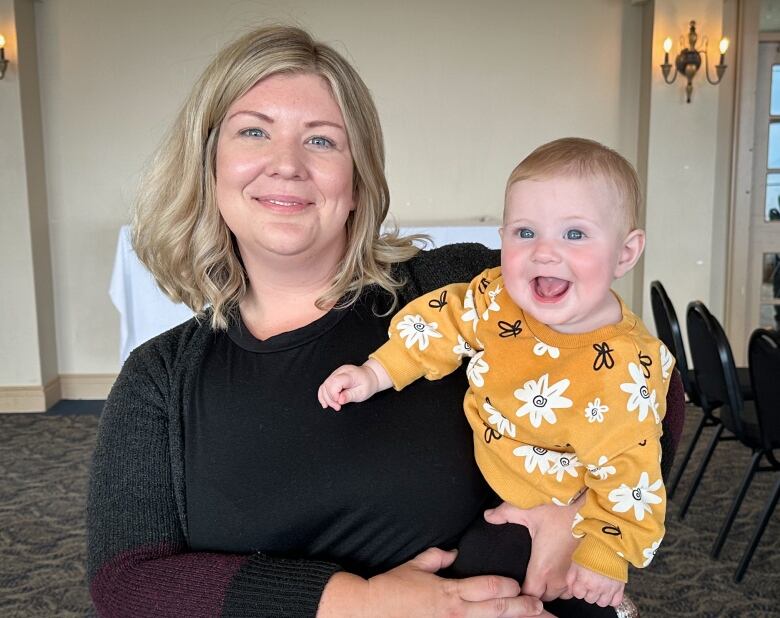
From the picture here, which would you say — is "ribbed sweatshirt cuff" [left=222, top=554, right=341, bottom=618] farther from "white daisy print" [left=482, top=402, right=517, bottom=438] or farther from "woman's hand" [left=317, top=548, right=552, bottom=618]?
"white daisy print" [left=482, top=402, right=517, bottom=438]

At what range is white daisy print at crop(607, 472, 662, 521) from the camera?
3.77 feet

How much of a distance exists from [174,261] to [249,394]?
38 centimetres

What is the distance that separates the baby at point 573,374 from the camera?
1155mm

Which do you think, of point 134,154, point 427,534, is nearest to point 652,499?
point 427,534

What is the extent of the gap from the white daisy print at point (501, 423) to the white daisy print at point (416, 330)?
0.16m

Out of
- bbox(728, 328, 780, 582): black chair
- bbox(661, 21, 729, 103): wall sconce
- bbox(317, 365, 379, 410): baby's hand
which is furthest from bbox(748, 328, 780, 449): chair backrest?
bbox(661, 21, 729, 103): wall sconce

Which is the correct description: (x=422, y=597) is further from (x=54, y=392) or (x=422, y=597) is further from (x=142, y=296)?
(x=54, y=392)

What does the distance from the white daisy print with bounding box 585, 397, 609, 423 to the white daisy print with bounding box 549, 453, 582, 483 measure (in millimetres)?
95

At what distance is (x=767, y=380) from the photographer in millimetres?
2846

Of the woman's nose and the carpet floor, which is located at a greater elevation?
the woman's nose

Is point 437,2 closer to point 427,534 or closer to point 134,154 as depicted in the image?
point 134,154

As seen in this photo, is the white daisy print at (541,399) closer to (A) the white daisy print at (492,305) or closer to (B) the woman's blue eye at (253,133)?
(A) the white daisy print at (492,305)

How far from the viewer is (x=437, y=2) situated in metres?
5.68

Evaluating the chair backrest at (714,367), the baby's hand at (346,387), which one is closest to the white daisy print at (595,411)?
the baby's hand at (346,387)
